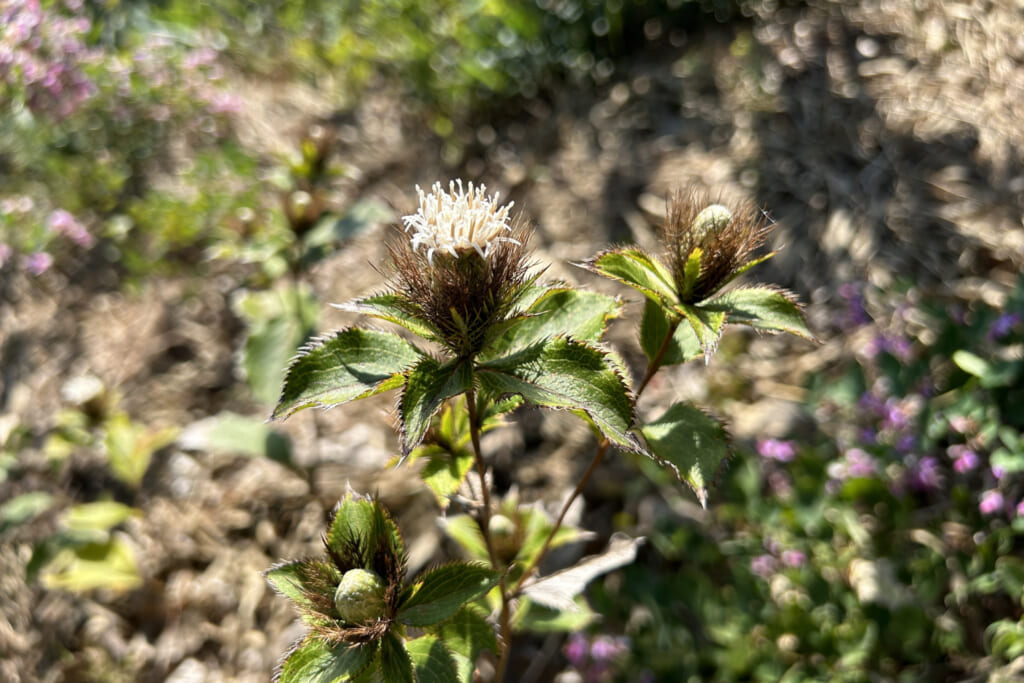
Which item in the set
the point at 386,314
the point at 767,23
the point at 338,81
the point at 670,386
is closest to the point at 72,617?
the point at 386,314

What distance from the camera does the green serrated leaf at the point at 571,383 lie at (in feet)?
2.85

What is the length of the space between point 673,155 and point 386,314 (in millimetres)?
2455

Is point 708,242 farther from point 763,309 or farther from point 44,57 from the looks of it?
point 44,57

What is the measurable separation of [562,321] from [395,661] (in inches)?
21.4

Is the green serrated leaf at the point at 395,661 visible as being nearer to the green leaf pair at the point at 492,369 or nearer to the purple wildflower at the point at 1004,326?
the green leaf pair at the point at 492,369

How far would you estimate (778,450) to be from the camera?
2072mm

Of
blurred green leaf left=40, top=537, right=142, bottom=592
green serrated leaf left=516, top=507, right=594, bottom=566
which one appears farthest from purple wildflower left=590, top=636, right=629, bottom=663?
blurred green leaf left=40, top=537, right=142, bottom=592

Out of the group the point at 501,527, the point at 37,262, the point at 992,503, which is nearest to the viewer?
the point at 501,527

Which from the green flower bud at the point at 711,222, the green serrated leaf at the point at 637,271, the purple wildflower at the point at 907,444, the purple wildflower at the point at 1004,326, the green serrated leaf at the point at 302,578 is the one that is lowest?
the purple wildflower at the point at 907,444

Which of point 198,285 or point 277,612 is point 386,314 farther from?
point 198,285

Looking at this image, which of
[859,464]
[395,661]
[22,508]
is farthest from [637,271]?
[22,508]

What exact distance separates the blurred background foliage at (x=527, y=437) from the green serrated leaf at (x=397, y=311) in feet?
3.79

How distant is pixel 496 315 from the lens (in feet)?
3.09

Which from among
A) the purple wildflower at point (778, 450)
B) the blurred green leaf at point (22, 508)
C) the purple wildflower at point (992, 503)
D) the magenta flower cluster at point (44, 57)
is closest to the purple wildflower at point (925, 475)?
the purple wildflower at point (992, 503)
